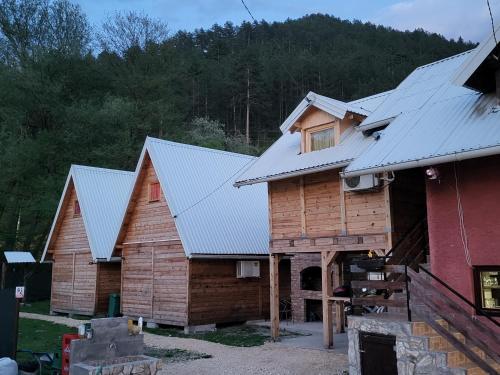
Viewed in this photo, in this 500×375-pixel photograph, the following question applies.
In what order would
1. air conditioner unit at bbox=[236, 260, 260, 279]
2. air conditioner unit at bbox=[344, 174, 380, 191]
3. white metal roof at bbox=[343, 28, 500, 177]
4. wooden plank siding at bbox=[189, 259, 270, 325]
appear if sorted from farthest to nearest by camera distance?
1. air conditioner unit at bbox=[236, 260, 260, 279]
2. wooden plank siding at bbox=[189, 259, 270, 325]
3. air conditioner unit at bbox=[344, 174, 380, 191]
4. white metal roof at bbox=[343, 28, 500, 177]

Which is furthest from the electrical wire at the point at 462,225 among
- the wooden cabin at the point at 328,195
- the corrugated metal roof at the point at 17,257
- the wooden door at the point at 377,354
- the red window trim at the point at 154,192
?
the corrugated metal roof at the point at 17,257

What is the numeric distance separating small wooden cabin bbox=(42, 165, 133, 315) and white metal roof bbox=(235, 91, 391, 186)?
862 centimetres

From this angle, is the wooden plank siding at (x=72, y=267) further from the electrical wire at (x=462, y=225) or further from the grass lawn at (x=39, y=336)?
the electrical wire at (x=462, y=225)

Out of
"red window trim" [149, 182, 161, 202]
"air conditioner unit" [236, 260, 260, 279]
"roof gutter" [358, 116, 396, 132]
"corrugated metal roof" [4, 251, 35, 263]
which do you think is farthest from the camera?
"corrugated metal roof" [4, 251, 35, 263]

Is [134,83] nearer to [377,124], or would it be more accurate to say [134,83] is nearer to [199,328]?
[199,328]

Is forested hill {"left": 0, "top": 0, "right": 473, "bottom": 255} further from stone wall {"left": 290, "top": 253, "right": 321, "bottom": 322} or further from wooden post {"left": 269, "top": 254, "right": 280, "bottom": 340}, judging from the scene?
wooden post {"left": 269, "top": 254, "right": 280, "bottom": 340}

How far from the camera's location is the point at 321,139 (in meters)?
14.1

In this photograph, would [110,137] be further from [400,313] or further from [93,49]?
[400,313]

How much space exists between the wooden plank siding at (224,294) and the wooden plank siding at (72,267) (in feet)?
24.4

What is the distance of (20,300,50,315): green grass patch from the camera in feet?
84.5

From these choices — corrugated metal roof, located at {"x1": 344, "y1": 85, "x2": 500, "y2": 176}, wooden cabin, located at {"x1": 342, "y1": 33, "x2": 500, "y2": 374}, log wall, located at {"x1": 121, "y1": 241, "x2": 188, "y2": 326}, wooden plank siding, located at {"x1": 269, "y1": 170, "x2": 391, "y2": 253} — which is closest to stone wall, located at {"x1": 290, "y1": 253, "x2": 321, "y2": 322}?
log wall, located at {"x1": 121, "y1": 241, "x2": 188, "y2": 326}

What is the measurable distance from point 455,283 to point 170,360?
22.1 ft

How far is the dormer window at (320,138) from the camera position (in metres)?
13.9

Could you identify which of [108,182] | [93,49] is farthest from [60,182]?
[93,49]
